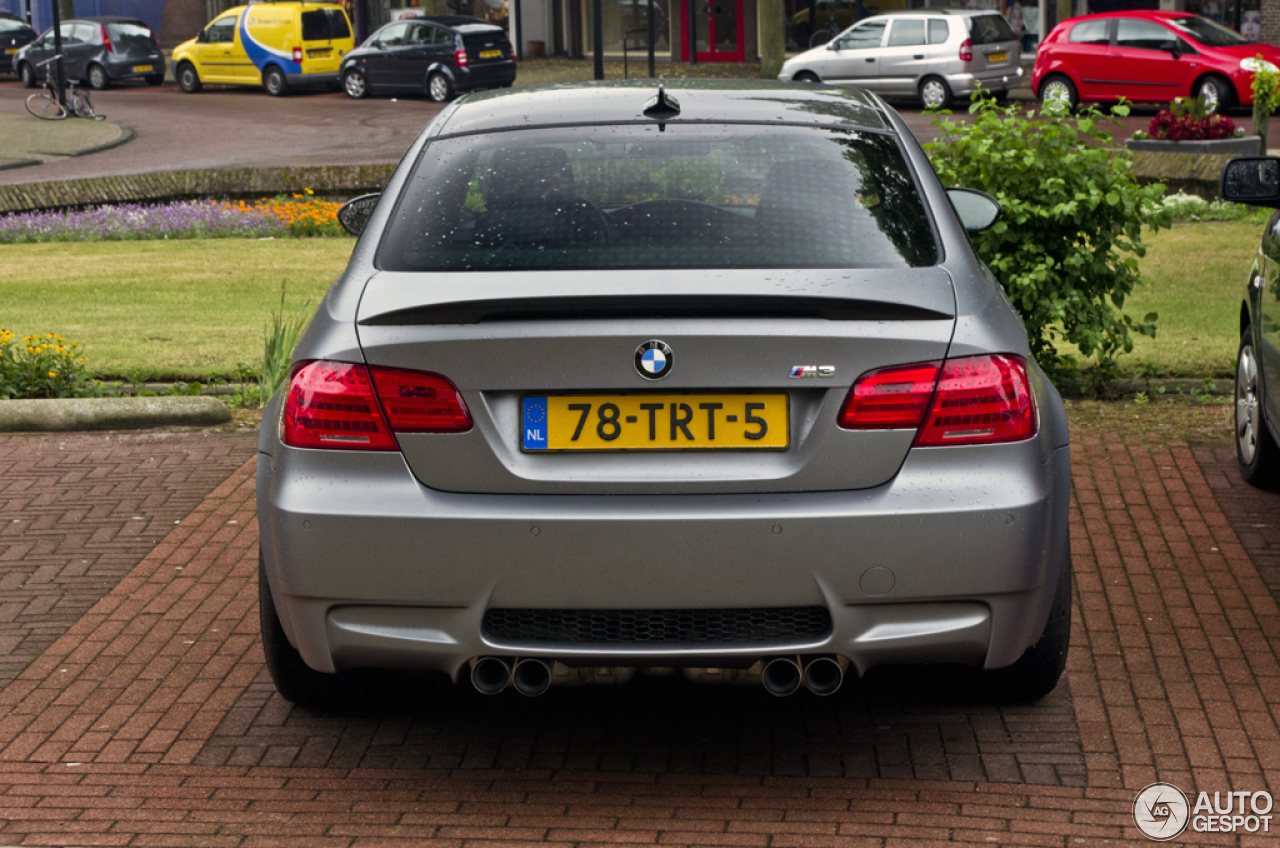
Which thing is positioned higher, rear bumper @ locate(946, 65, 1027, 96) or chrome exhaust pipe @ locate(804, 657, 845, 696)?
chrome exhaust pipe @ locate(804, 657, 845, 696)

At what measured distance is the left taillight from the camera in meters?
3.43

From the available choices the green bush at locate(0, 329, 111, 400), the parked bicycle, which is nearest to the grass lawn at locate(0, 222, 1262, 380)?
the green bush at locate(0, 329, 111, 400)

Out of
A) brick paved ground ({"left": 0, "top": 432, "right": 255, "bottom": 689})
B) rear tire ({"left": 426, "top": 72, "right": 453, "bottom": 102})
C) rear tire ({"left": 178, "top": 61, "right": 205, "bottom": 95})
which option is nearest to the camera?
brick paved ground ({"left": 0, "top": 432, "right": 255, "bottom": 689})

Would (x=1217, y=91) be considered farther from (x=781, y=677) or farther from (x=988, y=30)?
(x=781, y=677)

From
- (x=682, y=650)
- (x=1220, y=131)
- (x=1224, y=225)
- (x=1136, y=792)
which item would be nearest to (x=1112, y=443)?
(x=1136, y=792)

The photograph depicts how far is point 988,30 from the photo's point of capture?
91.8 feet

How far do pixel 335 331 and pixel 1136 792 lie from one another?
211 cm

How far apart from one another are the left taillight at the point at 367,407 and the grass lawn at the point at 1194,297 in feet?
19.2

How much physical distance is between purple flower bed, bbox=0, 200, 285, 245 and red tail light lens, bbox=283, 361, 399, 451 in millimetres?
11767

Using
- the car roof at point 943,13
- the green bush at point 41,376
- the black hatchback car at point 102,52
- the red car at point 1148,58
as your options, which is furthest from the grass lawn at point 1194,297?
the black hatchback car at point 102,52

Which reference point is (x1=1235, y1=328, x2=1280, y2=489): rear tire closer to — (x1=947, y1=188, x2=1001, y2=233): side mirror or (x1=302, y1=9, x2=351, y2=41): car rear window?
(x1=947, y1=188, x2=1001, y2=233): side mirror

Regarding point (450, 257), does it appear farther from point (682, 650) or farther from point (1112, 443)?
point (1112, 443)

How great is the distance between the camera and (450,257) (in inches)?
149

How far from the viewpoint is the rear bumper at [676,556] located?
3.38 metres
